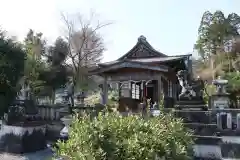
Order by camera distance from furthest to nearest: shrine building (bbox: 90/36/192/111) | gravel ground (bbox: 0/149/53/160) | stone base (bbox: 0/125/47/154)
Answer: shrine building (bbox: 90/36/192/111)
stone base (bbox: 0/125/47/154)
gravel ground (bbox: 0/149/53/160)

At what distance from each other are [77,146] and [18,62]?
820cm

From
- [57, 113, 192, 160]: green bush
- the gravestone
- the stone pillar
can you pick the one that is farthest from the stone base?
[57, 113, 192, 160]: green bush

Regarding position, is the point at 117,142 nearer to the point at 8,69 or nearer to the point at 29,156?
the point at 29,156

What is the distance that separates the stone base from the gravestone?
19.3 ft

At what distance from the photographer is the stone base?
33.6 ft

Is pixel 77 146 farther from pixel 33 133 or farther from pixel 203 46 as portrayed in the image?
pixel 203 46

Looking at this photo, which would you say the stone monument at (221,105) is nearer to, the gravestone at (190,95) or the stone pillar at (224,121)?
the stone pillar at (224,121)

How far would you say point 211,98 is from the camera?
470 inches

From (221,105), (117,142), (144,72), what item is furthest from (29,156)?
(144,72)

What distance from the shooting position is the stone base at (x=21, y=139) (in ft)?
33.6

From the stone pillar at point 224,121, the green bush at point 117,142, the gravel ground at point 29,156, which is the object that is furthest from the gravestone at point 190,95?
the green bush at point 117,142

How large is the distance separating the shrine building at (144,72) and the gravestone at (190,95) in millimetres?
1457

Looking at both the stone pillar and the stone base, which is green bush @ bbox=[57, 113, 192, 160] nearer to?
the stone pillar

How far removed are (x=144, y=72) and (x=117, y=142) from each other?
1325cm
